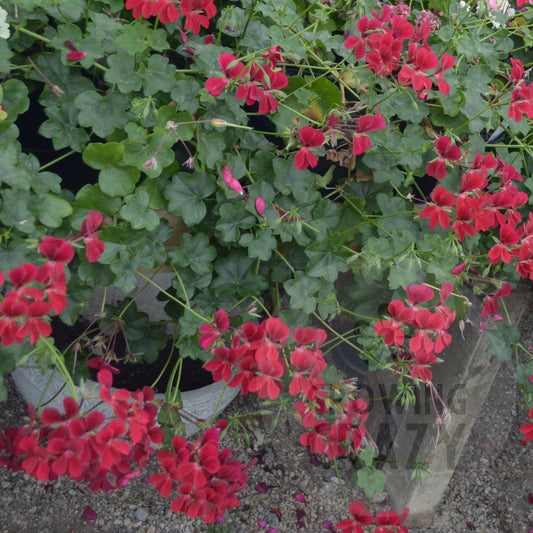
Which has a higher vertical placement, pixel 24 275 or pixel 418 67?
pixel 418 67

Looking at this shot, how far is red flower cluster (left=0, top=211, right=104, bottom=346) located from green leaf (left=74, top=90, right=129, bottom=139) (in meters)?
0.28

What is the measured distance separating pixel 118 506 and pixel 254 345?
1.10 m

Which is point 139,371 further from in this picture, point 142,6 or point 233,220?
point 142,6

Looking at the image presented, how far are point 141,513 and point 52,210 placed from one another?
1092mm

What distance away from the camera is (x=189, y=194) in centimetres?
108

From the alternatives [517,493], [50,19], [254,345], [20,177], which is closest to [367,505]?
[517,493]

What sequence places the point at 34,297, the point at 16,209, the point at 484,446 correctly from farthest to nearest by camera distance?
the point at 484,446 < the point at 16,209 < the point at 34,297

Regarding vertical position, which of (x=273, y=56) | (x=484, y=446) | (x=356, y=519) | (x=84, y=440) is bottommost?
(x=484, y=446)

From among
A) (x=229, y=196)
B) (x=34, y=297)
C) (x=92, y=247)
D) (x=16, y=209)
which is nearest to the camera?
(x=34, y=297)

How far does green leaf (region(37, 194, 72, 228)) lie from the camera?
95cm

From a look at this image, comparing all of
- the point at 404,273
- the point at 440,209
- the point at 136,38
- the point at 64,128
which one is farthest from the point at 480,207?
the point at 64,128

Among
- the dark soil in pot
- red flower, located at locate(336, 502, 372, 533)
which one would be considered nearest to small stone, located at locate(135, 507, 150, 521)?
the dark soil in pot

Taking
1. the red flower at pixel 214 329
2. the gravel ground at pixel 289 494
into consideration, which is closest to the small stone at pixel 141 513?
the gravel ground at pixel 289 494

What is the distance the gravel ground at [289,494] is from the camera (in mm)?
1678
